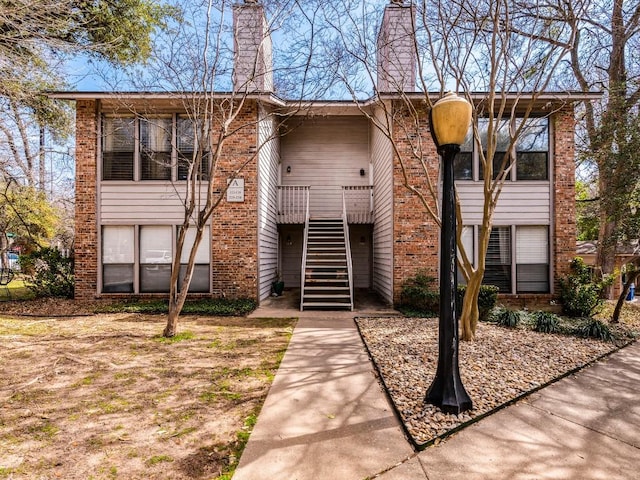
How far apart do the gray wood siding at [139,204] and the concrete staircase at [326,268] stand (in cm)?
339

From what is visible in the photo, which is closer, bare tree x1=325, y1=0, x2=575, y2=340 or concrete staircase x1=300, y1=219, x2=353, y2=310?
bare tree x1=325, y1=0, x2=575, y2=340

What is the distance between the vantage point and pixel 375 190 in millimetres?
10852

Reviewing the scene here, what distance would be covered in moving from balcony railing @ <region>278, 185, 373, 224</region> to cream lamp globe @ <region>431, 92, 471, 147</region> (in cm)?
772

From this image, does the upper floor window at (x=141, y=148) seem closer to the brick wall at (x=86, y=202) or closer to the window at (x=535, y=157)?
the brick wall at (x=86, y=202)

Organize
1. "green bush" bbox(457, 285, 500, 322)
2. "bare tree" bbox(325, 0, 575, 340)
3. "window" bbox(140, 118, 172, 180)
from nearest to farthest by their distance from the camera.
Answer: "bare tree" bbox(325, 0, 575, 340)
"green bush" bbox(457, 285, 500, 322)
"window" bbox(140, 118, 172, 180)

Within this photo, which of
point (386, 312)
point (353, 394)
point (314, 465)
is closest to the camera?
point (314, 465)

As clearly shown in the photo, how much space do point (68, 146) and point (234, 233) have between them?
8030 mm

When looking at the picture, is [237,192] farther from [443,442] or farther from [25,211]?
[25,211]

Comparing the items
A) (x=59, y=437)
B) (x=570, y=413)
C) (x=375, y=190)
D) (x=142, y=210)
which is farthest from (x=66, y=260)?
(x=570, y=413)

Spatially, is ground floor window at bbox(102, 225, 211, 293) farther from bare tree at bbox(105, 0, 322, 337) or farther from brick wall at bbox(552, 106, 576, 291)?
brick wall at bbox(552, 106, 576, 291)

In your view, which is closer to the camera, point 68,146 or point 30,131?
point 30,131

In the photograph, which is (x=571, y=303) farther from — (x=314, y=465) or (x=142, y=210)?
(x=142, y=210)

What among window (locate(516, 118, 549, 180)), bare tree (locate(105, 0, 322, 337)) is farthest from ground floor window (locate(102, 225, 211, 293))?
window (locate(516, 118, 549, 180))

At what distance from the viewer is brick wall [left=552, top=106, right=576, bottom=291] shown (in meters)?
8.46
